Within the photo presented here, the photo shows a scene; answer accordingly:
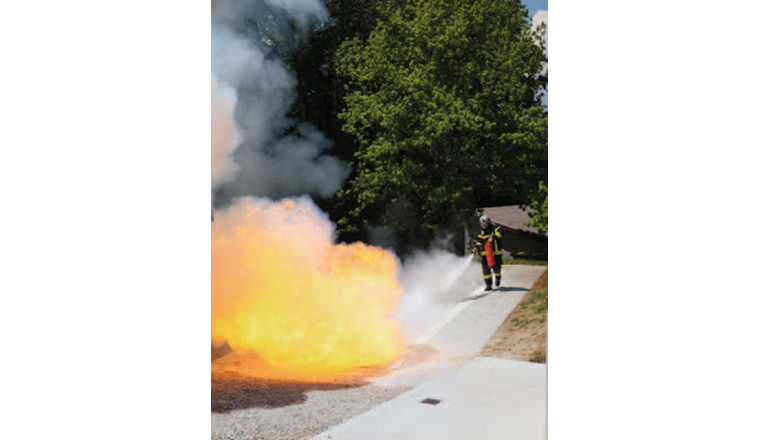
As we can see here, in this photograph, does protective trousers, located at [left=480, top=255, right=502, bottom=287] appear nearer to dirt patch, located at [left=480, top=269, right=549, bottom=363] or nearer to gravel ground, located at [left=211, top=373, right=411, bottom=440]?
dirt patch, located at [left=480, top=269, right=549, bottom=363]

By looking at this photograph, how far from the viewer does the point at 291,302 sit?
1105 centimetres

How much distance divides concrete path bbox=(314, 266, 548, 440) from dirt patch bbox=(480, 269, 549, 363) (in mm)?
362

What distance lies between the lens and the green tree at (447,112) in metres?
17.4

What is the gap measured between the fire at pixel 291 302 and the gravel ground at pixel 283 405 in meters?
0.72

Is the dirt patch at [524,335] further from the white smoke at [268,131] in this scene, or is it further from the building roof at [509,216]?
the white smoke at [268,131]

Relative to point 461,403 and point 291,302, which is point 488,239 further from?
point 461,403

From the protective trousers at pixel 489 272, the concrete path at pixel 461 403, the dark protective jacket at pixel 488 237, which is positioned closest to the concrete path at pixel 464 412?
the concrete path at pixel 461 403

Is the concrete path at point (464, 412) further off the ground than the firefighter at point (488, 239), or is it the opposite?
the firefighter at point (488, 239)

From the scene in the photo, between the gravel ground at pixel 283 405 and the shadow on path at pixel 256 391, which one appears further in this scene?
the shadow on path at pixel 256 391

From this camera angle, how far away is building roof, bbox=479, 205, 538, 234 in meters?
20.6
